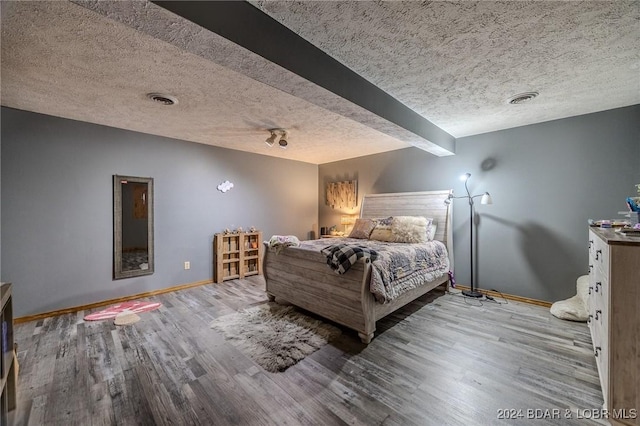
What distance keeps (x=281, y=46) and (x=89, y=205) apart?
11.2 feet

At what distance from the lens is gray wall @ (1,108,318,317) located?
112 inches

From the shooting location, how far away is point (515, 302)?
3.35 meters

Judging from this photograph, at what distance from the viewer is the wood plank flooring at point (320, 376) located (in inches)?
60.4

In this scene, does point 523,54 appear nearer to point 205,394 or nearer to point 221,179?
point 205,394

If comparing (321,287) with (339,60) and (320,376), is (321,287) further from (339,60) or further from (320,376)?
(339,60)

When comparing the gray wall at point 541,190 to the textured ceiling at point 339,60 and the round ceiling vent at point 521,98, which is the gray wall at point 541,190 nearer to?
the textured ceiling at point 339,60

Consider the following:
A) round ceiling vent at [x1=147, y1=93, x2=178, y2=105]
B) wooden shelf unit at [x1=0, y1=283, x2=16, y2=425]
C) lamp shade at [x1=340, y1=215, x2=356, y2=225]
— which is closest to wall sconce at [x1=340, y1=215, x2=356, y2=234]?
lamp shade at [x1=340, y1=215, x2=356, y2=225]

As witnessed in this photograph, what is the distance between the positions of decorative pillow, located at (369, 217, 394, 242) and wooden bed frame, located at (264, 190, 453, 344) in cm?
58

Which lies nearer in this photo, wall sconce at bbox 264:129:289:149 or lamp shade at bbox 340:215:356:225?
wall sconce at bbox 264:129:289:149

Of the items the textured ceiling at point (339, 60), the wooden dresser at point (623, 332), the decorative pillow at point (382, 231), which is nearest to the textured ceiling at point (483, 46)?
the textured ceiling at point (339, 60)

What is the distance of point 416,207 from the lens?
428 cm

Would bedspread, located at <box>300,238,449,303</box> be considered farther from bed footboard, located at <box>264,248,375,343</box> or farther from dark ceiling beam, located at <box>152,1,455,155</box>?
dark ceiling beam, located at <box>152,1,455,155</box>

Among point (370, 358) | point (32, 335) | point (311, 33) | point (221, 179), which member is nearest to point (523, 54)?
point (311, 33)

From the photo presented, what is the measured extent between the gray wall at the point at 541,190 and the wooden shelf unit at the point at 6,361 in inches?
186
